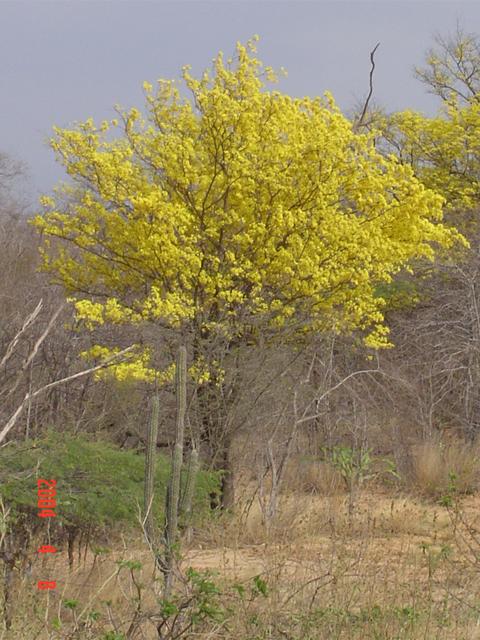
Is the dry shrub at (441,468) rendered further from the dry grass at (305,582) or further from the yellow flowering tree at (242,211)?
the yellow flowering tree at (242,211)

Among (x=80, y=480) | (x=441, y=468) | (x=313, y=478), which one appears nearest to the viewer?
(x=80, y=480)

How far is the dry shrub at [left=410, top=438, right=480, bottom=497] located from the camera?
1124cm

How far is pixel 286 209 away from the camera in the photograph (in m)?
9.77

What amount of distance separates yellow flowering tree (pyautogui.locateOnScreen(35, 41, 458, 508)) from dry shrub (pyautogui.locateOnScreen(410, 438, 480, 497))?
2197 millimetres

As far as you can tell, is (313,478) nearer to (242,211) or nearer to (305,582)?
(242,211)

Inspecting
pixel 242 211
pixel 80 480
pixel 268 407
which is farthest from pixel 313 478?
pixel 80 480

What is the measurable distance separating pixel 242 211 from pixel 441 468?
3.99 metres

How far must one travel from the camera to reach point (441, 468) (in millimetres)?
11391

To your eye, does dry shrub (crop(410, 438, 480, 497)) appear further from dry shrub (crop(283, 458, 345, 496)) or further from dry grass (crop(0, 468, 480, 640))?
dry shrub (crop(283, 458, 345, 496))

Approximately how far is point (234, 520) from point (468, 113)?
1322 cm

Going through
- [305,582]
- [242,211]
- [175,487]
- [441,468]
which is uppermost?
[242,211]

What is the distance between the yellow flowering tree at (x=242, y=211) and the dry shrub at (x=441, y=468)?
7.21 ft

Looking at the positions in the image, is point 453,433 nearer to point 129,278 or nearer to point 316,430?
point 316,430

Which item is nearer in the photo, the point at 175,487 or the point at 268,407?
the point at 175,487
